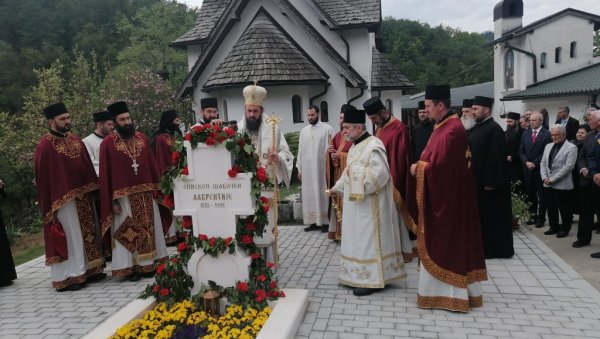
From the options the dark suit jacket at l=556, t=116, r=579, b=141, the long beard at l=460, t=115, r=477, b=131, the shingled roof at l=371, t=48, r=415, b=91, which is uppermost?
the shingled roof at l=371, t=48, r=415, b=91

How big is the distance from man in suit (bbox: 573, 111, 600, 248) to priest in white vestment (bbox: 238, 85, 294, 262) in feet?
15.1

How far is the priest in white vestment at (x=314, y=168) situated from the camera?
8531mm

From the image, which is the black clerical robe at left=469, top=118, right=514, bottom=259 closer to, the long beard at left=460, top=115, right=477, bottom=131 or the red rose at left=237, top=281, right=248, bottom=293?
the long beard at left=460, top=115, right=477, bottom=131

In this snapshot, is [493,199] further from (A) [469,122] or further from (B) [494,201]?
(A) [469,122]

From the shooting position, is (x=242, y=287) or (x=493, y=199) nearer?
(x=242, y=287)

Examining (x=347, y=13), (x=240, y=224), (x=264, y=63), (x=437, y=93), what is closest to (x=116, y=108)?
(x=240, y=224)

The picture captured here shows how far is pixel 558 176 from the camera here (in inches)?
292

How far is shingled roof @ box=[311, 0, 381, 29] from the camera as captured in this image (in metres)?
18.0

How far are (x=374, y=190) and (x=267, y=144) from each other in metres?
2.03

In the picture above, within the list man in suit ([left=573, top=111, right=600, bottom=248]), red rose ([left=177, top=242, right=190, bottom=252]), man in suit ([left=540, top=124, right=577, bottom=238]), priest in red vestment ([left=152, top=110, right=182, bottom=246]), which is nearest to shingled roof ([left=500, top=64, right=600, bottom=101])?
man in suit ([left=540, top=124, right=577, bottom=238])

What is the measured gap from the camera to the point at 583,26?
27.1 metres

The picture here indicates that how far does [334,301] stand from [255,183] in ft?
5.62

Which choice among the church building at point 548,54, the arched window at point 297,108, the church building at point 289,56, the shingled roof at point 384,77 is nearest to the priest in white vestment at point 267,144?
the church building at point 289,56

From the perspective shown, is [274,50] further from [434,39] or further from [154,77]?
[434,39]
